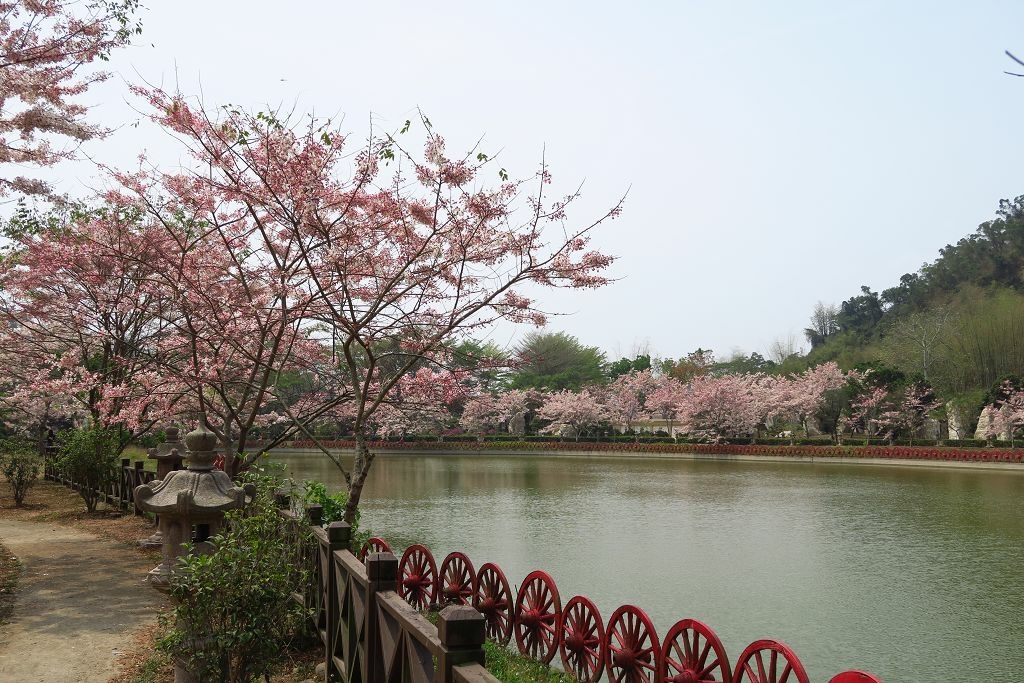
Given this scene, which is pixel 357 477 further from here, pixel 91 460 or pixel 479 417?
pixel 479 417

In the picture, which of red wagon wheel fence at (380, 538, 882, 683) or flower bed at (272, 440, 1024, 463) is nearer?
red wagon wheel fence at (380, 538, 882, 683)

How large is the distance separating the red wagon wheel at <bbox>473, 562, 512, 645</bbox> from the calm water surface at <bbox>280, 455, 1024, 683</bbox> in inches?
83.3

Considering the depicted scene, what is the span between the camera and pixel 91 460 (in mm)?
13453

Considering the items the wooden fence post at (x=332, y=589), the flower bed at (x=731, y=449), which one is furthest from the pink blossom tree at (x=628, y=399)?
the wooden fence post at (x=332, y=589)

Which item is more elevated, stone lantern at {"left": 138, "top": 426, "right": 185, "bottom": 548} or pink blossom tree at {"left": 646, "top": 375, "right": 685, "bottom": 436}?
pink blossom tree at {"left": 646, "top": 375, "right": 685, "bottom": 436}

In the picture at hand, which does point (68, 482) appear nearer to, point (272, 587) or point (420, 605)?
point (420, 605)

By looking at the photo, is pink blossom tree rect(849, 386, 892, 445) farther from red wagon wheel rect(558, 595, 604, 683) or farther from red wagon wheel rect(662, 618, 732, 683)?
red wagon wheel rect(662, 618, 732, 683)

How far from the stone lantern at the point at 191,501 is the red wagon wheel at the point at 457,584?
119 inches

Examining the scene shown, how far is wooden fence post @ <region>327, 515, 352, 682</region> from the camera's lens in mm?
5051

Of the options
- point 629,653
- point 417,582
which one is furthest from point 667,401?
point 629,653

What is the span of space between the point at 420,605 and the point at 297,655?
2.80 m

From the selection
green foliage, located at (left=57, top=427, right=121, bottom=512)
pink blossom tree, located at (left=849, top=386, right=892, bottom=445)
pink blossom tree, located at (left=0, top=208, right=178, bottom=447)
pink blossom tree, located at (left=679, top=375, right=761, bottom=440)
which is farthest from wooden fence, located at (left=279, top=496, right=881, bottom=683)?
pink blossom tree, located at (left=849, top=386, right=892, bottom=445)

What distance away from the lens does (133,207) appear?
10055 mm

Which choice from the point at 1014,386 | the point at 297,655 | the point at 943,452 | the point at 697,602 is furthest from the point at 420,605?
the point at 1014,386
